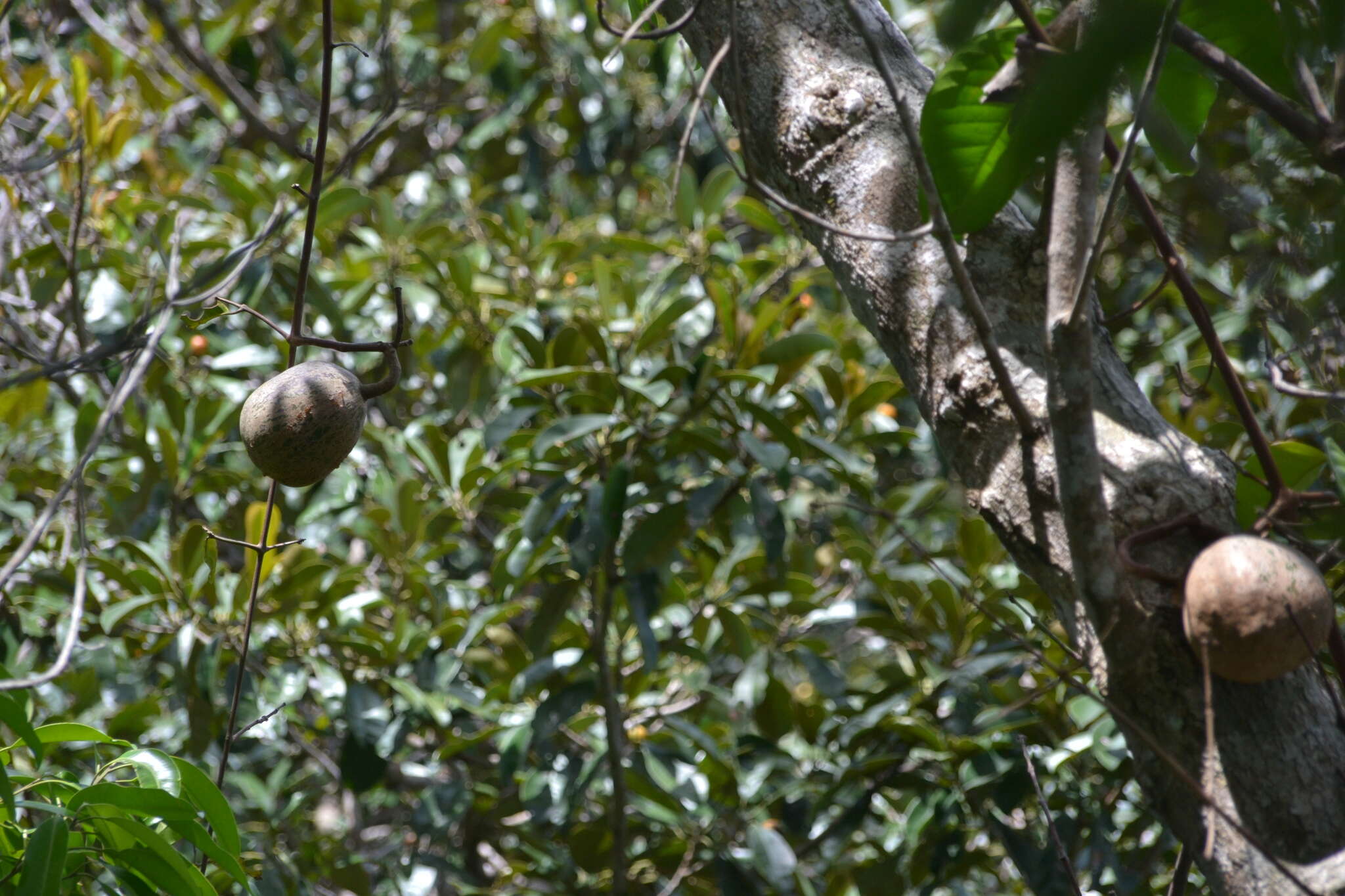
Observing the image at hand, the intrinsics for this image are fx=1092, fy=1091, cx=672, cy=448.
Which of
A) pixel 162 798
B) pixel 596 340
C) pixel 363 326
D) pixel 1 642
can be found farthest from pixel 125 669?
pixel 162 798

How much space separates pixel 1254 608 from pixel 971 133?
0.44m

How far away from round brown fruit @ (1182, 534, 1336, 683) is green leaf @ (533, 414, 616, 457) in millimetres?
1192

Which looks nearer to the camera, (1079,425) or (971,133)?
(1079,425)

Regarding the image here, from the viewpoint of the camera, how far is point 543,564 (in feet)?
6.78

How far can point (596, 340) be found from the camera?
200 cm

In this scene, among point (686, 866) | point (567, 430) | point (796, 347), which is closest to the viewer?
point (567, 430)

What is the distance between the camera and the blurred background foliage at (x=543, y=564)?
196 centimetres

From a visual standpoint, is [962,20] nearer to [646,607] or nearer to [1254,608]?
[1254,608]

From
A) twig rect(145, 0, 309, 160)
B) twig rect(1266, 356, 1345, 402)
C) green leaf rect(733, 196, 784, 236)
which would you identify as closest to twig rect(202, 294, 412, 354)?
twig rect(1266, 356, 1345, 402)

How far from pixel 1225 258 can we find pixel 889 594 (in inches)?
63.6

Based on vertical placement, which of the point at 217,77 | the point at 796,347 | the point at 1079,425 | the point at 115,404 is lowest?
the point at 1079,425

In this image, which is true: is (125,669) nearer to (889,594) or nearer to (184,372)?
(184,372)

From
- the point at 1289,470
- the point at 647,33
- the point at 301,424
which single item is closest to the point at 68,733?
the point at 301,424

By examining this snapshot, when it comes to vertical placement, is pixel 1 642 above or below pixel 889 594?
above
